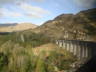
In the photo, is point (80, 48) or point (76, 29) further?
point (76, 29)

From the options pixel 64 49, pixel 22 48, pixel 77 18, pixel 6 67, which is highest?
pixel 77 18

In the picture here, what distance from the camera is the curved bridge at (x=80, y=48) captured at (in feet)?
160

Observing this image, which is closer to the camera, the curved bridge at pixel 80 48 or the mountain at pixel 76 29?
the curved bridge at pixel 80 48

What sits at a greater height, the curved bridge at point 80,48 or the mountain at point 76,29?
the mountain at point 76,29

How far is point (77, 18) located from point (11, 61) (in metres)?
131

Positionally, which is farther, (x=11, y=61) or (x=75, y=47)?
(x=75, y=47)

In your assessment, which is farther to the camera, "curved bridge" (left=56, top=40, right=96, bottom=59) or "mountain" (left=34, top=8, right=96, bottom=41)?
"mountain" (left=34, top=8, right=96, bottom=41)

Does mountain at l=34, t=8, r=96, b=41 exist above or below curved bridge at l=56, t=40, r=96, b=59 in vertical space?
above

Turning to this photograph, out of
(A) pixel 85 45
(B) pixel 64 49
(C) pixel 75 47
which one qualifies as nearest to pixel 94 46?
(A) pixel 85 45

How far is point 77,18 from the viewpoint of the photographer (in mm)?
139750

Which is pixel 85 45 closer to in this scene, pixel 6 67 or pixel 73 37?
pixel 6 67

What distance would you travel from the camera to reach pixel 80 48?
5909 centimetres

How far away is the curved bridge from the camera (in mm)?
48675

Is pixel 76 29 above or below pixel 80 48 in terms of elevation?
above
